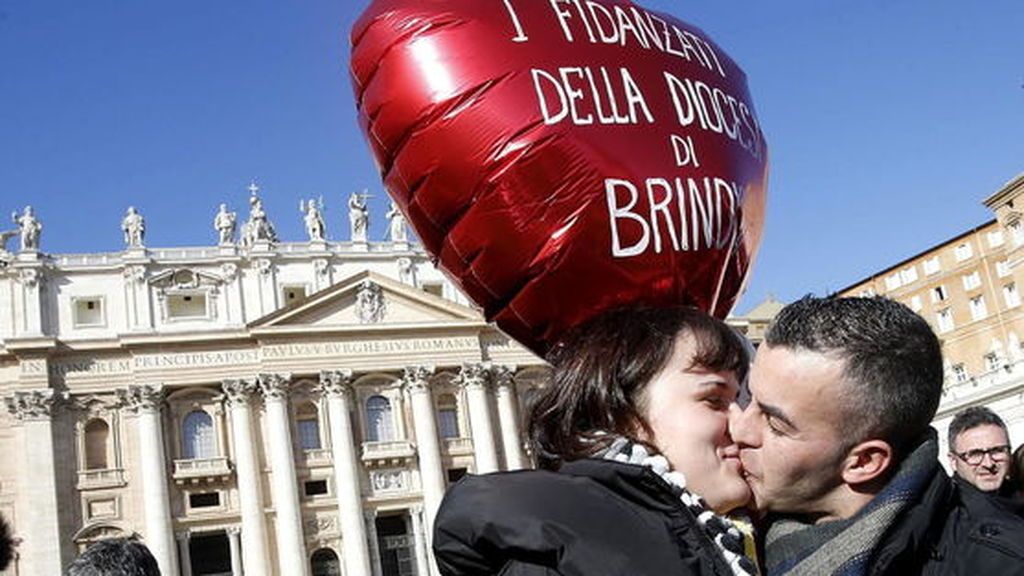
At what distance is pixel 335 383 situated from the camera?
120ft

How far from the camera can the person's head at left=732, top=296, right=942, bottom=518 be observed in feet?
7.07

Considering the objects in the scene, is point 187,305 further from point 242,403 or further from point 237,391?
point 242,403

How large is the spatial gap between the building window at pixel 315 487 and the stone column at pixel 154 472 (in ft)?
13.4

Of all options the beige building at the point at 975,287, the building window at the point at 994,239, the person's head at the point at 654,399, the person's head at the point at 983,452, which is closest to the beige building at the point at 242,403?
the beige building at the point at 975,287

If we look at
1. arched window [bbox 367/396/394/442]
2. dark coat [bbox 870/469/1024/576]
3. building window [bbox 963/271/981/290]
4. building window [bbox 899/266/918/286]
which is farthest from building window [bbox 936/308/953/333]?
dark coat [bbox 870/469/1024/576]

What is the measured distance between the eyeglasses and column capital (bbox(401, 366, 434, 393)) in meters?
32.5

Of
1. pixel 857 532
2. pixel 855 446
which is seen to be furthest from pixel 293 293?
pixel 857 532

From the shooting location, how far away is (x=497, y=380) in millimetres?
39000

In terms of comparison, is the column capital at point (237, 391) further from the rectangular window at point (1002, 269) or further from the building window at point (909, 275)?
the building window at point (909, 275)

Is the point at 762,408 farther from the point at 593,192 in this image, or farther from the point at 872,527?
the point at 593,192

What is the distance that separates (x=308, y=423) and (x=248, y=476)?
8.91 ft

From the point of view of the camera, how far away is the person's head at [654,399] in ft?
7.92

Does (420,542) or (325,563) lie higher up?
(420,542)

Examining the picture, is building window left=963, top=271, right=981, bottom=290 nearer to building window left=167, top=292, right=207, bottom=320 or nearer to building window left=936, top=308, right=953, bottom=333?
building window left=936, top=308, right=953, bottom=333
